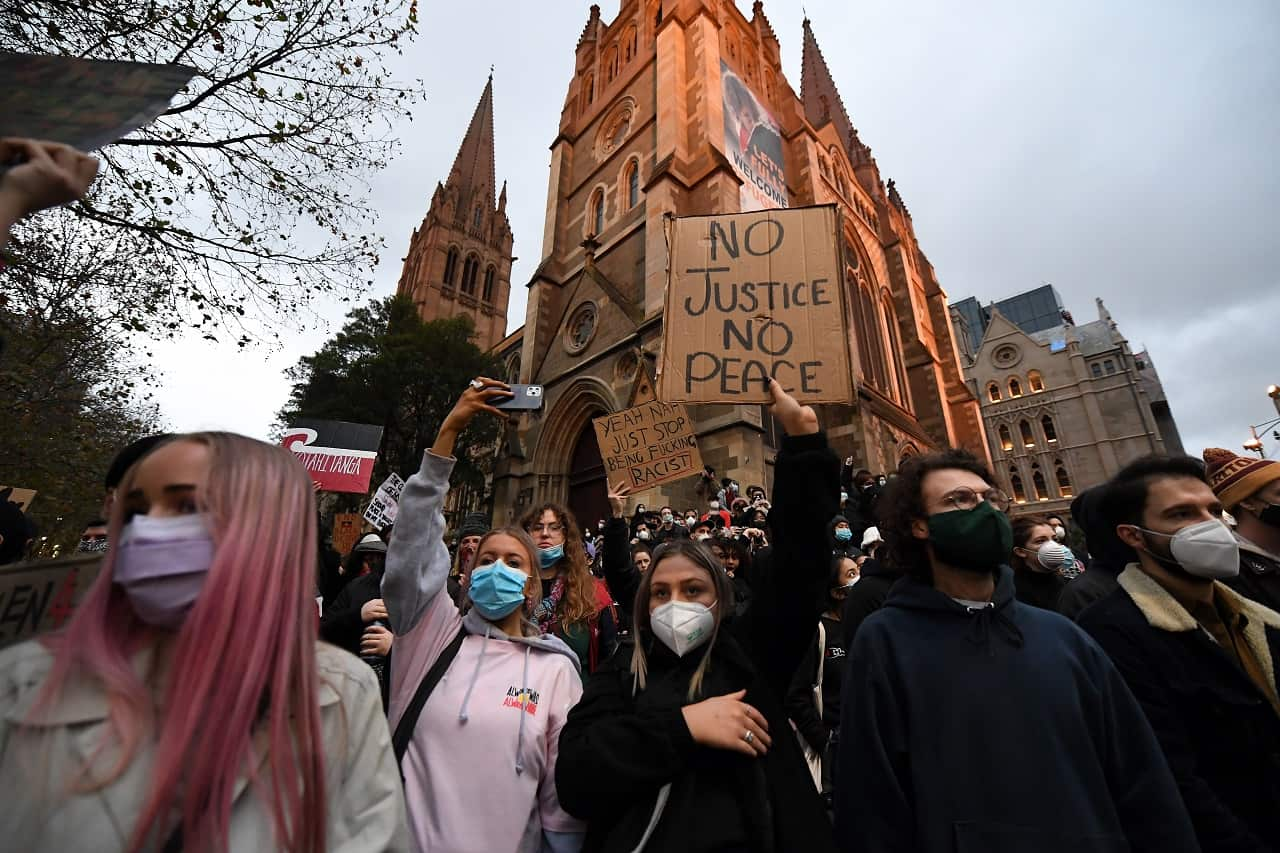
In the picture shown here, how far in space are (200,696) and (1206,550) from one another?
9.68ft

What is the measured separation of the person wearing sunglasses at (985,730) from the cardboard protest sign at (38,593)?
6.88 feet

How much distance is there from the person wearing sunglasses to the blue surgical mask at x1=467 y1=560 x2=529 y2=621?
1287 mm

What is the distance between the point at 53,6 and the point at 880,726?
760 centimetres

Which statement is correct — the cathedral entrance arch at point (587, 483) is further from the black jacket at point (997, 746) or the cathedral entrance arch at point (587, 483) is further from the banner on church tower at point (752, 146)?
the black jacket at point (997, 746)

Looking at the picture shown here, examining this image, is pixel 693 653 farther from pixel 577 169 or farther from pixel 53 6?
pixel 577 169

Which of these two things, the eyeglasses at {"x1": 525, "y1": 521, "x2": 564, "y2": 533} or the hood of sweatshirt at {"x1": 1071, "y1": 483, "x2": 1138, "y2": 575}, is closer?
the hood of sweatshirt at {"x1": 1071, "y1": 483, "x2": 1138, "y2": 575}

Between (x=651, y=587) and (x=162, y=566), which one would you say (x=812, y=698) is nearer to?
(x=651, y=587)

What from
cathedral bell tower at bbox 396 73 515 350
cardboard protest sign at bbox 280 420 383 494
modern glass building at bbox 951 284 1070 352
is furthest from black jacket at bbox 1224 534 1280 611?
modern glass building at bbox 951 284 1070 352

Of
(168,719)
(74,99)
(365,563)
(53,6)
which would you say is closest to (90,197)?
(53,6)

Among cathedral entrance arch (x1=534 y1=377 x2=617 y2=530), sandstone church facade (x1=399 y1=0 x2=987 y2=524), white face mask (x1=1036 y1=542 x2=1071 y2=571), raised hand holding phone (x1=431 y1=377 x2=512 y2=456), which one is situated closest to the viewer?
raised hand holding phone (x1=431 y1=377 x2=512 y2=456)

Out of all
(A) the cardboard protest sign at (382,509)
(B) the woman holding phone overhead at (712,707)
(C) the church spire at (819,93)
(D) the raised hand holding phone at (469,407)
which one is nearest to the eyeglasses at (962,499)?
(B) the woman holding phone overhead at (712,707)

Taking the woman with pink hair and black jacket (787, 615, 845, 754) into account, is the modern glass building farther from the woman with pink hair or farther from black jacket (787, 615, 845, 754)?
the woman with pink hair

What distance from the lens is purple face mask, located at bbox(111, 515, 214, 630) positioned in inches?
37.9

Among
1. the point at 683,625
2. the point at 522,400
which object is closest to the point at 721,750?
the point at 683,625
